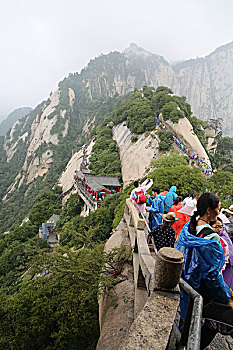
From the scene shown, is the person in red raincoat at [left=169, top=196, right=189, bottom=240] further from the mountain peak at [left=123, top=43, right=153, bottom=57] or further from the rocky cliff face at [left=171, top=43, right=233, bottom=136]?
the mountain peak at [left=123, top=43, right=153, bottom=57]

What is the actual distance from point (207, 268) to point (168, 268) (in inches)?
20.5

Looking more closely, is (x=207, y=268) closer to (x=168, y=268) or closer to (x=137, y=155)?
(x=168, y=268)

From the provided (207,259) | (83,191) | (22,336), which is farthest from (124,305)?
(83,191)

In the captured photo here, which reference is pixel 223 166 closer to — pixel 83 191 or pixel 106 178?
pixel 106 178

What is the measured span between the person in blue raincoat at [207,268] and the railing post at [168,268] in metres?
0.26

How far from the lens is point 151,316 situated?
87.7 inches

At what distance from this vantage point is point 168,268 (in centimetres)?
232

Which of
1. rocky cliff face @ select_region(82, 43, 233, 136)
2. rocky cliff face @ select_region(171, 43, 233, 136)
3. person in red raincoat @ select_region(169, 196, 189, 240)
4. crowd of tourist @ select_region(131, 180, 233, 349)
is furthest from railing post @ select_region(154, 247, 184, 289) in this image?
rocky cliff face @ select_region(171, 43, 233, 136)

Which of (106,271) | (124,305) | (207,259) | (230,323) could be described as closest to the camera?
(230,323)

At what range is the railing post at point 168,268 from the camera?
2263 mm

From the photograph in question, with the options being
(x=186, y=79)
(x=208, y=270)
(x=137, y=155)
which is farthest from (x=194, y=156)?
(x=186, y=79)

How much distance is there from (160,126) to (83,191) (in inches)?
627

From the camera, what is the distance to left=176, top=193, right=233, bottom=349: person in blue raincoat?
2184 millimetres

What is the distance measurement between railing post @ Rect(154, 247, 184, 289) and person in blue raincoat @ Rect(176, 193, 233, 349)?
0.26m
